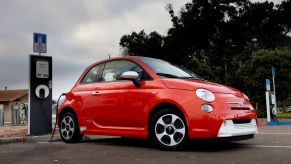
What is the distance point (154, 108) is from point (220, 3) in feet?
130

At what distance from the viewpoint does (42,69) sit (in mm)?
10797

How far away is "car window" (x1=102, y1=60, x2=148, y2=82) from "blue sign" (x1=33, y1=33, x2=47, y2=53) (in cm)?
336

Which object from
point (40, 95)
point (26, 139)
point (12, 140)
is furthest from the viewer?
point (40, 95)

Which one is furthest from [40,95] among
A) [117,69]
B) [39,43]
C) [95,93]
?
[117,69]

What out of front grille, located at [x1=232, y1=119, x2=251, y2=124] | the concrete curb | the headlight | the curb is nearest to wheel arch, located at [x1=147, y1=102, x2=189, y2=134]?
the headlight

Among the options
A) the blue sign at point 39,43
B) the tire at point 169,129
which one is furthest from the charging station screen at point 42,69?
the tire at point 169,129

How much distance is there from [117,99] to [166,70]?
3.20 ft

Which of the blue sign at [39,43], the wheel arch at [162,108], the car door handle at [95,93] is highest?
the blue sign at [39,43]

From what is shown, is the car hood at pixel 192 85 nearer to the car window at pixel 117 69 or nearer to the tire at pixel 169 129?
the tire at pixel 169 129

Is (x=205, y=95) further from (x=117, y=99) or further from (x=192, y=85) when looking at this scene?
(x=117, y=99)

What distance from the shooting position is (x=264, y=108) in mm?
22625

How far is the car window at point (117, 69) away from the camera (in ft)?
24.4

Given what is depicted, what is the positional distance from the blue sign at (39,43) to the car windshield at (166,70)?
4270 mm

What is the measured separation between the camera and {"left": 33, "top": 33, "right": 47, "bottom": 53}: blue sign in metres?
10.8
